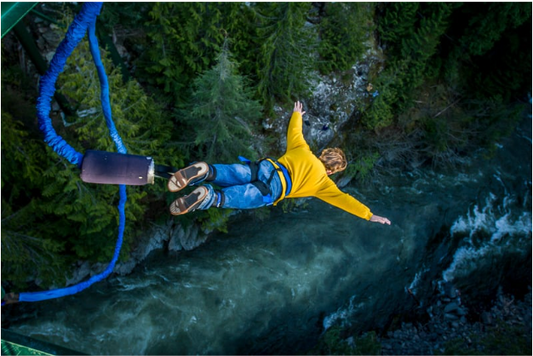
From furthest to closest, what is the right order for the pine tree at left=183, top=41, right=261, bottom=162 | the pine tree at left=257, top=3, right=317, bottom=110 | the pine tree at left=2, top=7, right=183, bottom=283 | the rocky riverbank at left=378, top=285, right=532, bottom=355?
1. the rocky riverbank at left=378, top=285, right=532, bottom=355
2. the pine tree at left=257, top=3, right=317, bottom=110
3. the pine tree at left=183, top=41, right=261, bottom=162
4. the pine tree at left=2, top=7, right=183, bottom=283

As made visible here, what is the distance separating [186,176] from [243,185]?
950 millimetres

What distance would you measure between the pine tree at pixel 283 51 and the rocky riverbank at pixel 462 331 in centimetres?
891

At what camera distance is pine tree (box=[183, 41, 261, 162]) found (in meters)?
7.04

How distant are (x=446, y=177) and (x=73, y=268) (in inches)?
522

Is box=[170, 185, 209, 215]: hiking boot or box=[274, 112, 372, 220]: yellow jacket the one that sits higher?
box=[274, 112, 372, 220]: yellow jacket

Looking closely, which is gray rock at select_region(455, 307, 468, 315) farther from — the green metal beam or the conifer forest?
the green metal beam

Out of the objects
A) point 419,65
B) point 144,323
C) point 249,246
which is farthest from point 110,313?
point 419,65

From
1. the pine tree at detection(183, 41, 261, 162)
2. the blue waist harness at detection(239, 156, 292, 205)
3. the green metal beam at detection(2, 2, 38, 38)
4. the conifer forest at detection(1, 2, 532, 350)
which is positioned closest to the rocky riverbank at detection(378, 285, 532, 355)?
the conifer forest at detection(1, 2, 532, 350)

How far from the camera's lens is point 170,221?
32.5 feet

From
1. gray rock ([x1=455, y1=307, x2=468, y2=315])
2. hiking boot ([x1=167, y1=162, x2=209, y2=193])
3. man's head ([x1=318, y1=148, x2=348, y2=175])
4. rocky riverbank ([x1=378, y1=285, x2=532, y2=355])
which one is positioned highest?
man's head ([x1=318, y1=148, x2=348, y2=175])

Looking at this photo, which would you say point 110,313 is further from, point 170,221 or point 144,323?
point 170,221

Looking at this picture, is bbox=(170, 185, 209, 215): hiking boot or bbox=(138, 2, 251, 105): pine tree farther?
bbox=(138, 2, 251, 105): pine tree

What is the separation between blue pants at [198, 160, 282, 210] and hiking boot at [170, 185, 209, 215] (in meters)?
0.50

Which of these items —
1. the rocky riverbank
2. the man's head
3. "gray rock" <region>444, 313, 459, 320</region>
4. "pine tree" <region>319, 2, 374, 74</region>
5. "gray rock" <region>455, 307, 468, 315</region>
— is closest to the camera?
the man's head
